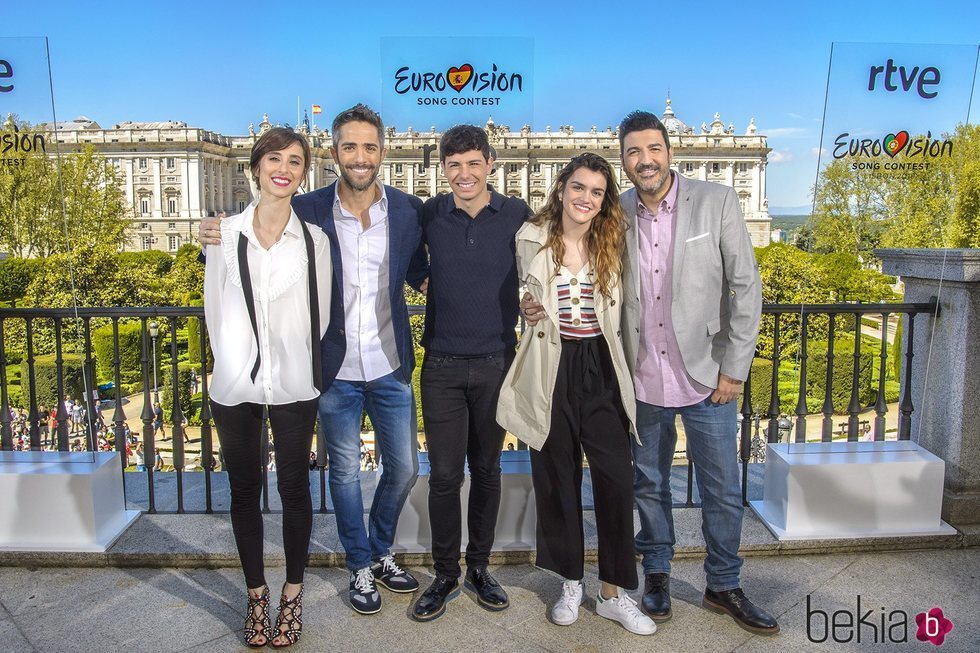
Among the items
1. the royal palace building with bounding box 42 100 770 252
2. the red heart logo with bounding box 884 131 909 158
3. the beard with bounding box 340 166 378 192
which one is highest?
the royal palace building with bounding box 42 100 770 252

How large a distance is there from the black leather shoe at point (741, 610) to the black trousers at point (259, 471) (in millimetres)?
1375

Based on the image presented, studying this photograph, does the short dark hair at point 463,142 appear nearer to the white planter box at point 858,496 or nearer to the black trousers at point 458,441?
the black trousers at point 458,441

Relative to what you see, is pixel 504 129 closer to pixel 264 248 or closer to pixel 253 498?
pixel 264 248

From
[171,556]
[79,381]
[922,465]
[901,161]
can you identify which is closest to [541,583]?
[171,556]

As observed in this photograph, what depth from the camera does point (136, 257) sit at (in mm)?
40219

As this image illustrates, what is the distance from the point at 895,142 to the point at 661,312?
1.39m

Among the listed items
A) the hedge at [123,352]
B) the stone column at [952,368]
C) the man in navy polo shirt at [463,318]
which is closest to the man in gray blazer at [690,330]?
the man in navy polo shirt at [463,318]

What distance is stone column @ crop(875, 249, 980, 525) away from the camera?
3.24 meters

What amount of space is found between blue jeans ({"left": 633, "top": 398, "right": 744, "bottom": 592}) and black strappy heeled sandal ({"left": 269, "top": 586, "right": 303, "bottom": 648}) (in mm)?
1181

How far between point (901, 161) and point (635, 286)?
148 centimetres

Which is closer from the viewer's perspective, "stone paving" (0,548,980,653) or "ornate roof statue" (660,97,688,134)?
"stone paving" (0,548,980,653)

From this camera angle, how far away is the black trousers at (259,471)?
2.40 meters

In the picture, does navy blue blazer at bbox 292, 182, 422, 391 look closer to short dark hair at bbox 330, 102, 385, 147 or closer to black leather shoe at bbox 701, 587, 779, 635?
short dark hair at bbox 330, 102, 385, 147

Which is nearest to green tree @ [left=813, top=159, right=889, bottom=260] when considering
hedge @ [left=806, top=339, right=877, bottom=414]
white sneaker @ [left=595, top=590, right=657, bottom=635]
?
white sneaker @ [left=595, top=590, right=657, bottom=635]
